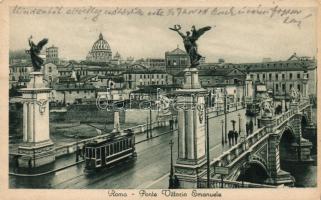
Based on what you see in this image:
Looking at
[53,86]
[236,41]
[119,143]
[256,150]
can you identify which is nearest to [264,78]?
[256,150]

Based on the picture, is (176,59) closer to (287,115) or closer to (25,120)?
(25,120)

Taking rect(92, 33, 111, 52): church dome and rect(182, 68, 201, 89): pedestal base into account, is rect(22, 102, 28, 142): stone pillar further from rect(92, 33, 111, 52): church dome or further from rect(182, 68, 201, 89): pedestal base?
rect(182, 68, 201, 89): pedestal base

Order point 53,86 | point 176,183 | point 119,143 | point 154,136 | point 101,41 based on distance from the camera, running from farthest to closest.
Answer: point 154,136 < point 53,86 < point 119,143 < point 101,41 < point 176,183

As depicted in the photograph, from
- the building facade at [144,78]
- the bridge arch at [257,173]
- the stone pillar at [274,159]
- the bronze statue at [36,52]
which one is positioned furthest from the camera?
the stone pillar at [274,159]

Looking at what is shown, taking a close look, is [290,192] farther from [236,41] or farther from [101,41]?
[101,41]

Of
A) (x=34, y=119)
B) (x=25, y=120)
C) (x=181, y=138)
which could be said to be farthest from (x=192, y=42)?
(x=25, y=120)

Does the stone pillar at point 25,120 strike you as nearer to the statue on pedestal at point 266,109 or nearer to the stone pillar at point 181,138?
the stone pillar at point 181,138

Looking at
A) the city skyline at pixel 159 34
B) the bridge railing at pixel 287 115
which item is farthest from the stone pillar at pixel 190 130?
the bridge railing at pixel 287 115
